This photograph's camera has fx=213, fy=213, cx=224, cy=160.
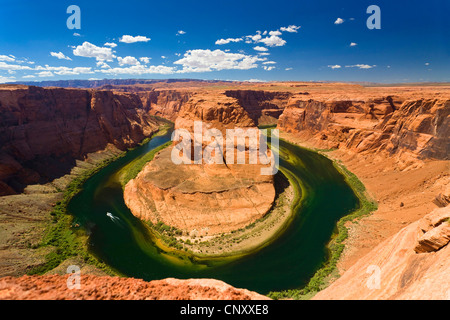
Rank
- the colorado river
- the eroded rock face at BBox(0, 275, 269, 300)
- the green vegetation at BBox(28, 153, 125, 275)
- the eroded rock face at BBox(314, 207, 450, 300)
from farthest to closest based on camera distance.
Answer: the green vegetation at BBox(28, 153, 125, 275)
the colorado river
the eroded rock face at BBox(314, 207, 450, 300)
the eroded rock face at BBox(0, 275, 269, 300)

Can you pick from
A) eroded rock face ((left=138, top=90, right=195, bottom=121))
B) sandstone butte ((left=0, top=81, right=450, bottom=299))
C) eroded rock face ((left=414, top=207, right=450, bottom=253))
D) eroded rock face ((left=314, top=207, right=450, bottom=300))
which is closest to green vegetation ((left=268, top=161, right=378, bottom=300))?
sandstone butte ((left=0, top=81, right=450, bottom=299))

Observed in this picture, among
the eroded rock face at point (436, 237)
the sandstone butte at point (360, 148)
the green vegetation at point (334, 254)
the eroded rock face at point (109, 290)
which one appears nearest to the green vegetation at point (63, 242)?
the sandstone butte at point (360, 148)

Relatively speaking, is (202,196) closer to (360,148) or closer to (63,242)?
(63,242)

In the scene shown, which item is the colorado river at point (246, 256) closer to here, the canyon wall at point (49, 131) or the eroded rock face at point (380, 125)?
the canyon wall at point (49, 131)

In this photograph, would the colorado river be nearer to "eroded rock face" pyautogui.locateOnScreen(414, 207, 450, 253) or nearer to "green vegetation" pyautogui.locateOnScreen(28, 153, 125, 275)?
"green vegetation" pyautogui.locateOnScreen(28, 153, 125, 275)

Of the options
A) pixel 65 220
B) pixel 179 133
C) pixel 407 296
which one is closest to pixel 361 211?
pixel 407 296

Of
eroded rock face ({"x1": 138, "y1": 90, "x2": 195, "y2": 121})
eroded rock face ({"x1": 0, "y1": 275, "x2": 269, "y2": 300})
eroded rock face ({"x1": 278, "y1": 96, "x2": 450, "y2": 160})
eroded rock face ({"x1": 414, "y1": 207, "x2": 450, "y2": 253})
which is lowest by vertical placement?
eroded rock face ({"x1": 0, "y1": 275, "x2": 269, "y2": 300})
